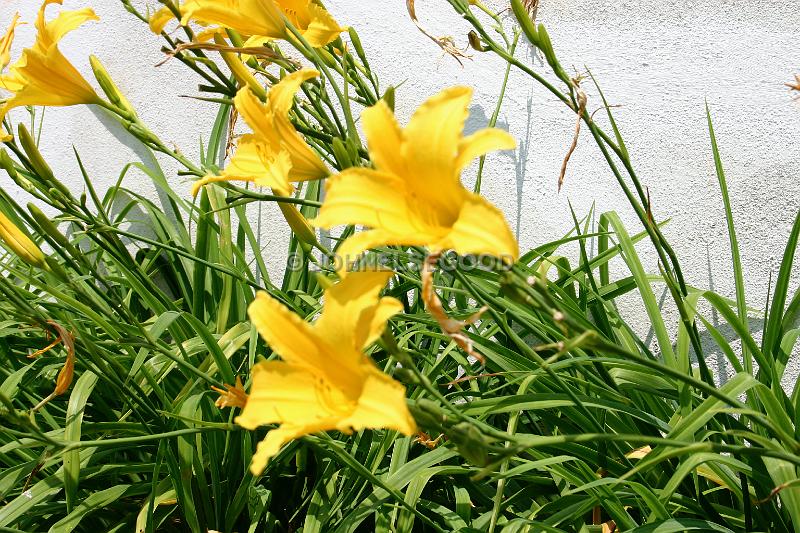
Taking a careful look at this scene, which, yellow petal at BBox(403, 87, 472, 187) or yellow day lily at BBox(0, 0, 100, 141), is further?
yellow day lily at BBox(0, 0, 100, 141)

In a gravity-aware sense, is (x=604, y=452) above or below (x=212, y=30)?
below

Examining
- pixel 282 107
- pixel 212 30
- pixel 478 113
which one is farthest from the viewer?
pixel 478 113

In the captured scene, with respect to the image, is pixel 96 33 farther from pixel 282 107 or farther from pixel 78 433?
pixel 282 107

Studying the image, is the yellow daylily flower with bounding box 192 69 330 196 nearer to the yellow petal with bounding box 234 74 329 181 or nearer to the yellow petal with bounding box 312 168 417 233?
the yellow petal with bounding box 234 74 329 181

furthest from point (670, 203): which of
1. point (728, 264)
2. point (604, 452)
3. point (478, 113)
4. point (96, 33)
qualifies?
point (96, 33)

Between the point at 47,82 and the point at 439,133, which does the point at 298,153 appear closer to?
the point at 439,133

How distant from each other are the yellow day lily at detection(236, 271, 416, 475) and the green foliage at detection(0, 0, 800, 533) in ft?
0.64

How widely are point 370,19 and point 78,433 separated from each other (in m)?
1.64

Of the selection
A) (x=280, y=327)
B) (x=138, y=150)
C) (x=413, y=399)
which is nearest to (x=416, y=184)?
(x=280, y=327)

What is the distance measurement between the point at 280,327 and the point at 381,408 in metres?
0.17

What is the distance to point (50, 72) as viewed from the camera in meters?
1.39

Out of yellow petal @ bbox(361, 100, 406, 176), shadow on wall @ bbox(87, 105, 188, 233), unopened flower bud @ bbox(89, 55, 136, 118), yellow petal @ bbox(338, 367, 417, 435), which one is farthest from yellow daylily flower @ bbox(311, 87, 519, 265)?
shadow on wall @ bbox(87, 105, 188, 233)

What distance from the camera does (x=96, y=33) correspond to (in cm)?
297

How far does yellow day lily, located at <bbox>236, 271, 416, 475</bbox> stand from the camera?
2.72ft
